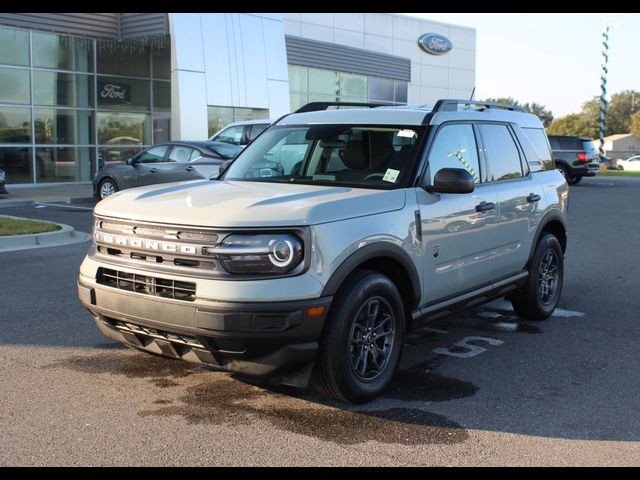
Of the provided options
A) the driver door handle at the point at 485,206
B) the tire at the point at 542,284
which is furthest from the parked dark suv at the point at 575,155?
the driver door handle at the point at 485,206

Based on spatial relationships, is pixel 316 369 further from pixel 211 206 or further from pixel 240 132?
pixel 240 132

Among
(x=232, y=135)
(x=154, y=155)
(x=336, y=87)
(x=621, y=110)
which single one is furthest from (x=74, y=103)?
(x=621, y=110)

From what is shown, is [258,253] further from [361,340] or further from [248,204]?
[361,340]

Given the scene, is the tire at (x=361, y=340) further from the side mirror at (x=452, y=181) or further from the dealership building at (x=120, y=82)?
the dealership building at (x=120, y=82)

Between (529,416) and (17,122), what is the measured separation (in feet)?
68.1

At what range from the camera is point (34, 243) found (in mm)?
11188

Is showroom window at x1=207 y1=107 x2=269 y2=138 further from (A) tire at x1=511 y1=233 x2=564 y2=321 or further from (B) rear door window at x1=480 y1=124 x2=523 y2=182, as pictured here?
(B) rear door window at x1=480 y1=124 x2=523 y2=182

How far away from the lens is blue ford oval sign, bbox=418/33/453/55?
39.6m

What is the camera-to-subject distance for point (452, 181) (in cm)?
505

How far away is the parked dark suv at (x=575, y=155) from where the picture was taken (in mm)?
27109

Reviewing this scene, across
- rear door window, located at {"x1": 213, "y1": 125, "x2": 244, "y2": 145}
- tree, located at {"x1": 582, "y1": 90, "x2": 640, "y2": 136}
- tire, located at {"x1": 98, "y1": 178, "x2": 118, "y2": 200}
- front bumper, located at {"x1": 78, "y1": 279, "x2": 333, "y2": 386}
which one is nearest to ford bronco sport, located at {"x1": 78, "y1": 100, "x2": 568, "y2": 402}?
front bumper, located at {"x1": 78, "y1": 279, "x2": 333, "y2": 386}

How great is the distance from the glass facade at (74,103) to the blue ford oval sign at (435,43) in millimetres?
17784

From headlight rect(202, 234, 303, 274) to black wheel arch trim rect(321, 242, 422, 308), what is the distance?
0.28 meters

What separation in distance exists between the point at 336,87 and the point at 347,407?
97.9ft
